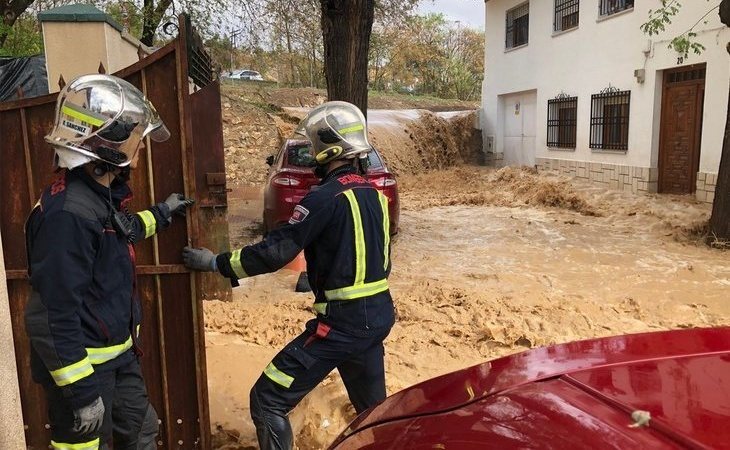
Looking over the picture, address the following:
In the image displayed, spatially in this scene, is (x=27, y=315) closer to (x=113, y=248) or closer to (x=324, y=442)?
(x=113, y=248)

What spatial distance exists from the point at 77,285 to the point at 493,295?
4.87 meters

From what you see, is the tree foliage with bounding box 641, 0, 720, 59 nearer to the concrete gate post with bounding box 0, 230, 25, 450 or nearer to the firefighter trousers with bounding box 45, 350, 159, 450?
the firefighter trousers with bounding box 45, 350, 159, 450

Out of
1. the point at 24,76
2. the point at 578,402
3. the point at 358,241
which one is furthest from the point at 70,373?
the point at 24,76

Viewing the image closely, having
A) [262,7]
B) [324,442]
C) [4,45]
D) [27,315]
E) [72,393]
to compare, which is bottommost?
[324,442]

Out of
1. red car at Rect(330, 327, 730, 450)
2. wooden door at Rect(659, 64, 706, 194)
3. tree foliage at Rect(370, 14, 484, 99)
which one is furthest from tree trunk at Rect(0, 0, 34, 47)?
tree foliage at Rect(370, 14, 484, 99)

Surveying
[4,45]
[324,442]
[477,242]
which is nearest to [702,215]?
[477,242]

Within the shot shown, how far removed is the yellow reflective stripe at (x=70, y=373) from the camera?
209 cm

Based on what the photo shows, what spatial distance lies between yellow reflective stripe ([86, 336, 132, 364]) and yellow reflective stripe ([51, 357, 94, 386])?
4.0 inches

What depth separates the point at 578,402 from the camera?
5.13 feet

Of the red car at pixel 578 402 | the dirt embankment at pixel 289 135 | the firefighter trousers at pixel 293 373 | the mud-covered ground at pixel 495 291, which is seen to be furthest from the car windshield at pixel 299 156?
the dirt embankment at pixel 289 135

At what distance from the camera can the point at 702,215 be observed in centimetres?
996

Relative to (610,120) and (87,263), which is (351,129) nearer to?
(87,263)

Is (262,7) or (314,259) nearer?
(314,259)

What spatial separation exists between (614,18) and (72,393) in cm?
1380
